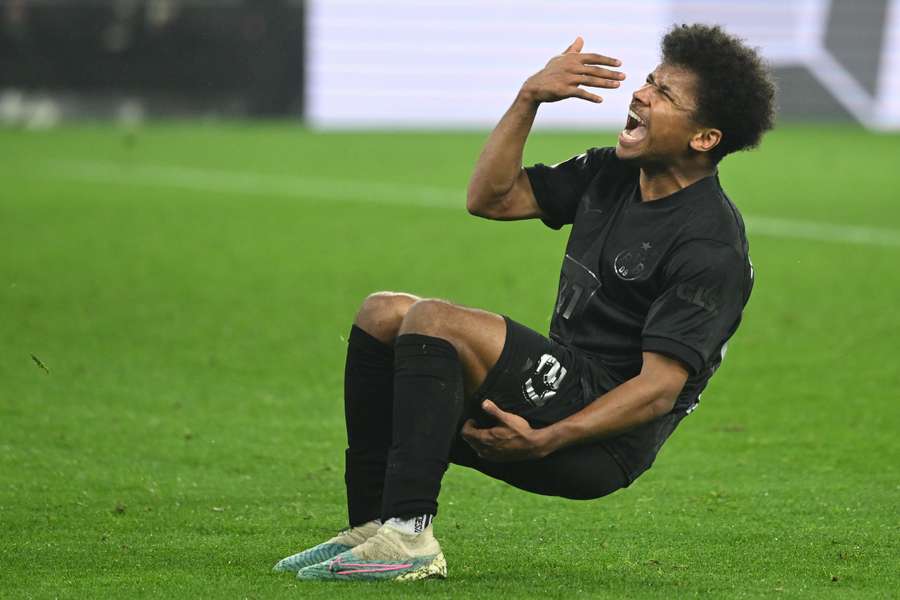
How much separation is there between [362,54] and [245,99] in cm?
210

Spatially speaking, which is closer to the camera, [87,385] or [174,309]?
[87,385]

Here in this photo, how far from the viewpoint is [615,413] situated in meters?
3.67

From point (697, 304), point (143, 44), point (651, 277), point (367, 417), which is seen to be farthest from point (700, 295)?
point (143, 44)

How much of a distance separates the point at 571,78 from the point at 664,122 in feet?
0.88

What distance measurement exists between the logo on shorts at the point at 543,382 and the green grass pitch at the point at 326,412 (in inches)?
17.7

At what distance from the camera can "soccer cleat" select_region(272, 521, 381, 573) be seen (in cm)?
394

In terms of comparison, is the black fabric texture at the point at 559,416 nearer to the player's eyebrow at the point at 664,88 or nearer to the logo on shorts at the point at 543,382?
the logo on shorts at the point at 543,382

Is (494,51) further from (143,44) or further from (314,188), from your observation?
(314,188)

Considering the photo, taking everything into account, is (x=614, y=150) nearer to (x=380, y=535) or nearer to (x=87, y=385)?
(x=380, y=535)

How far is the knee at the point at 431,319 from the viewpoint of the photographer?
3.71m

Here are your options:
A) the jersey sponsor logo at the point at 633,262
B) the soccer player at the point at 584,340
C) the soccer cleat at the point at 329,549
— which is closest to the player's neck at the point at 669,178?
the soccer player at the point at 584,340

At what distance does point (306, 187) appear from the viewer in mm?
16281

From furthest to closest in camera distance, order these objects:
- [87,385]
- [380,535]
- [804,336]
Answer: [804,336], [87,385], [380,535]

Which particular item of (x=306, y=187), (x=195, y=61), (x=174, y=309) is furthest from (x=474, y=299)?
(x=195, y=61)
